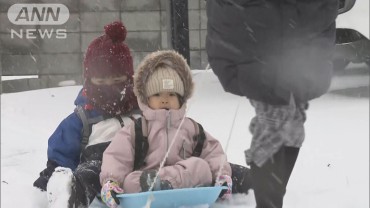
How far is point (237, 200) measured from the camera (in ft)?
9.09

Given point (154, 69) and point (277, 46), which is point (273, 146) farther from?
point (154, 69)

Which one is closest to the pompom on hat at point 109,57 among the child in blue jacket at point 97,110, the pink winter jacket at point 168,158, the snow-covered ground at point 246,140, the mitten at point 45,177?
the child in blue jacket at point 97,110

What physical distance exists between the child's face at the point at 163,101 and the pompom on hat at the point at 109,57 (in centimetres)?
38

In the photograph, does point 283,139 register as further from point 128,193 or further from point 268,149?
point 128,193

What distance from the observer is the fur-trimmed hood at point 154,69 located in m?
2.76

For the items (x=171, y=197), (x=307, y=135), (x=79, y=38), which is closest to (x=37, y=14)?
(x=79, y=38)

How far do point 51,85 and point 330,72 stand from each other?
5.50 metres

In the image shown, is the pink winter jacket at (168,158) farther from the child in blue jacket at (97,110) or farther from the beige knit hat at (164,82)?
→ the child in blue jacket at (97,110)

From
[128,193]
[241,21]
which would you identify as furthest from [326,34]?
[128,193]

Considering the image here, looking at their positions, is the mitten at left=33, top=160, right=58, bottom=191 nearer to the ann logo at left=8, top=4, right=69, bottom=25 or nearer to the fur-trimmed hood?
the fur-trimmed hood

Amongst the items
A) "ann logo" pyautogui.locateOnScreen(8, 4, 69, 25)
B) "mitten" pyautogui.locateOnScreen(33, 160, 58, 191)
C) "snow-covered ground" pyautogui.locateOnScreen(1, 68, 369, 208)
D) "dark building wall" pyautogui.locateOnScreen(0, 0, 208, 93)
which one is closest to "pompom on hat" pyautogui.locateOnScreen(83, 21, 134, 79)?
"mitten" pyautogui.locateOnScreen(33, 160, 58, 191)

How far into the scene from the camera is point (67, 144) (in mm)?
2881

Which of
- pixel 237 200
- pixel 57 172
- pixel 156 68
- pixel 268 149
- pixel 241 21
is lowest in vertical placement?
pixel 237 200

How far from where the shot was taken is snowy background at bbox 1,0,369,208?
274cm
